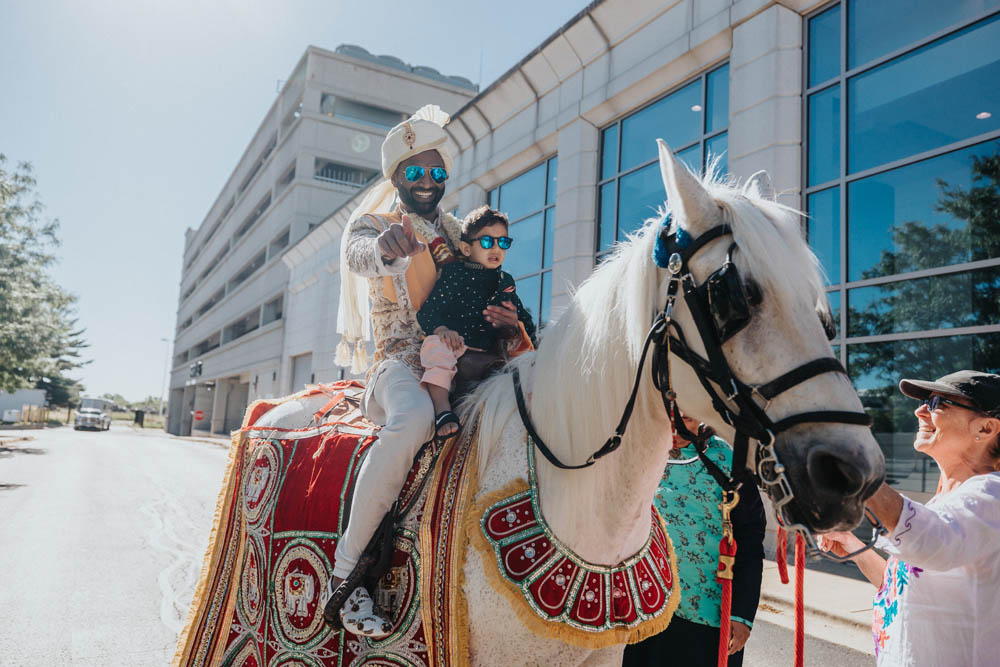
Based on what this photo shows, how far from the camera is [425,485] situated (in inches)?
87.8

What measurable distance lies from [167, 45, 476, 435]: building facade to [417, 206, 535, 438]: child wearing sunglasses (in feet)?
84.1

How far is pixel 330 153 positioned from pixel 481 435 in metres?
34.9

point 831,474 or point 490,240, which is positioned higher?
point 490,240

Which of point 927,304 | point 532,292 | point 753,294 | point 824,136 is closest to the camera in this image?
point 753,294

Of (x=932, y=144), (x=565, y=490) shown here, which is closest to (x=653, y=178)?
(x=932, y=144)

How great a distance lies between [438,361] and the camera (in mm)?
2352

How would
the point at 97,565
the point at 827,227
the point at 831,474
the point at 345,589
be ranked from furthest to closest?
the point at 827,227, the point at 97,565, the point at 345,589, the point at 831,474

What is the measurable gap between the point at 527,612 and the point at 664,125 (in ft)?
33.8

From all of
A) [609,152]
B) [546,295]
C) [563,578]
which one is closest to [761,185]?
[563,578]

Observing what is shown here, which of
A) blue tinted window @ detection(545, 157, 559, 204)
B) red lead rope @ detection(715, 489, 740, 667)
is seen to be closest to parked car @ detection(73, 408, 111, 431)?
blue tinted window @ detection(545, 157, 559, 204)

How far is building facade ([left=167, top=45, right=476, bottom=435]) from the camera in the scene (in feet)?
111

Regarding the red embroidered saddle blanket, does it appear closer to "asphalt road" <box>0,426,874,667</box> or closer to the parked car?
"asphalt road" <box>0,426,874,667</box>

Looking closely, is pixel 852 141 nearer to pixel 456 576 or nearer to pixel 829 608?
pixel 829 608

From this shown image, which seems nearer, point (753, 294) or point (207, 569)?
point (753, 294)
